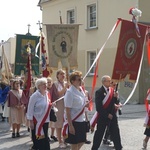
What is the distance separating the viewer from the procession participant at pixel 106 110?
300 inches

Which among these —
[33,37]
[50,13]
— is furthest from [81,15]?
[33,37]

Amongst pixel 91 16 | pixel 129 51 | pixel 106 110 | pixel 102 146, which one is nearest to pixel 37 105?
pixel 106 110

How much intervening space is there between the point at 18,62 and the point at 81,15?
A: 14.2m

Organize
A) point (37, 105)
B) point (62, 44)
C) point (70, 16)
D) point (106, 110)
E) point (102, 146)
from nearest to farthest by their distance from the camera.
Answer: point (37, 105) → point (106, 110) → point (102, 146) → point (62, 44) → point (70, 16)

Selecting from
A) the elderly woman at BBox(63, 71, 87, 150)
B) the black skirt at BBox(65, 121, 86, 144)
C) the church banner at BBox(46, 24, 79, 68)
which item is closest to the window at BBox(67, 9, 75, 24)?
the church banner at BBox(46, 24, 79, 68)

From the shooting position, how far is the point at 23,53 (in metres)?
11.2

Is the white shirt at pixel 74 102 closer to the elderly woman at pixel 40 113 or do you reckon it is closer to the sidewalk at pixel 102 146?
the elderly woman at pixel 40 113

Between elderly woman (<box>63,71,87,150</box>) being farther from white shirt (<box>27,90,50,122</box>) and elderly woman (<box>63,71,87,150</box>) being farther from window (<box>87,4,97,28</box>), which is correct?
window (<box>87,4,97,28</box>)

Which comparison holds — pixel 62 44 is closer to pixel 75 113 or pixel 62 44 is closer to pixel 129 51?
pixel 129 51

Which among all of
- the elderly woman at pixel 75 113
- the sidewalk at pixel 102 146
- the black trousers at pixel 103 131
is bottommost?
the sidewalk at pixel 102 146

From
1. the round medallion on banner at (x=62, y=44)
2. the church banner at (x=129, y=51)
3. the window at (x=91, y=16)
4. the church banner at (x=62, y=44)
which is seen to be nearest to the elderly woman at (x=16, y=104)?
the church banner at (x=62, y=44)

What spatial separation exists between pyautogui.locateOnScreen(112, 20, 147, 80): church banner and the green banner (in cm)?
416

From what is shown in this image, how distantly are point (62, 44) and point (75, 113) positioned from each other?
382 centimetres

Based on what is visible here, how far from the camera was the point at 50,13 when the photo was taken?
27859 millimetres
